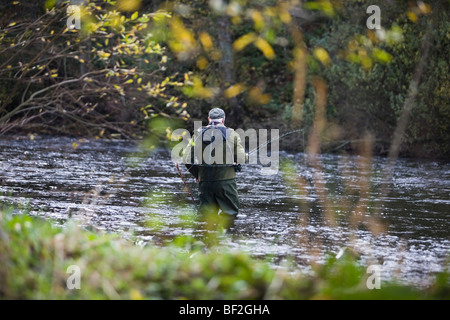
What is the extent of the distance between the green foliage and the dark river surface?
2174mm

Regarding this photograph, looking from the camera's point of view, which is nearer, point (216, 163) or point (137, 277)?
point (137, 277)

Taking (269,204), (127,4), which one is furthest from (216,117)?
(269,204)

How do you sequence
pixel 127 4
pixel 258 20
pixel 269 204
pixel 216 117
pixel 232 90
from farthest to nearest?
pixel 269 204, pixel 216 117, pixel 232 90, pixel 127 4, pixel 258 20

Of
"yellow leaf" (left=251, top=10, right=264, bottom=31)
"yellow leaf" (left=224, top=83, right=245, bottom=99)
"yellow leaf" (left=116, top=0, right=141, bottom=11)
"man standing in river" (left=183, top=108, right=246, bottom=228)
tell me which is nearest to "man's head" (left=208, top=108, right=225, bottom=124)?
"man standing in river" (left=183, top=108, right=246, bottom=228)

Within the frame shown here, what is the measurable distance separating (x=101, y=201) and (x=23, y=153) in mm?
9677

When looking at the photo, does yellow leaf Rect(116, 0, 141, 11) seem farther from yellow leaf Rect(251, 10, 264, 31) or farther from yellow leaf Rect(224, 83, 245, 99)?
yellow leaf Rect(251, 10, 264, 31)

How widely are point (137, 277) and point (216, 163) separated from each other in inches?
213

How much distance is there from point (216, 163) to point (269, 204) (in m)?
3.21

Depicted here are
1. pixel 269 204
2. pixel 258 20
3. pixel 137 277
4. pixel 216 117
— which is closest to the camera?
pixel 258 20

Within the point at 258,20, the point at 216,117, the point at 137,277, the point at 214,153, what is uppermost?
the point at 258,20

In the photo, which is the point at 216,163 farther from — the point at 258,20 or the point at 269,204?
the point at 258,20

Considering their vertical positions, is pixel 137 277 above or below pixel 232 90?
below

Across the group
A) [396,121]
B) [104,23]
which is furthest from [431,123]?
[104,23]

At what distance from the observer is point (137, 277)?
586 cm
